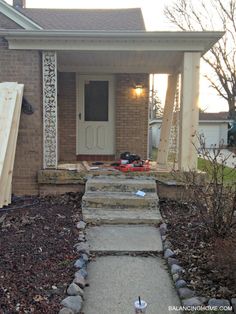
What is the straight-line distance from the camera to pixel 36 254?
4363 mm

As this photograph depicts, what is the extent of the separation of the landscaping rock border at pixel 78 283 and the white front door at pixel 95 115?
5.27 metres

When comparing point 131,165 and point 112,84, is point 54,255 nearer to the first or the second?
point 131,165

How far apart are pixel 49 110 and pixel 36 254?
3575 millimetres

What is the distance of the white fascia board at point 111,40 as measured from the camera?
676 cm

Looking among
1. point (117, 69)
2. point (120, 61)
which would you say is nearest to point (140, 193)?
point (120, 61)

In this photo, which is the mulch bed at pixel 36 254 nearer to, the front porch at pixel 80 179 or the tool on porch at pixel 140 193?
the front porch at pixel 80 179

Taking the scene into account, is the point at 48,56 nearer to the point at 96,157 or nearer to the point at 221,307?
the point at 96,157

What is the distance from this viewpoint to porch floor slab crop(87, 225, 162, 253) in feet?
15.8

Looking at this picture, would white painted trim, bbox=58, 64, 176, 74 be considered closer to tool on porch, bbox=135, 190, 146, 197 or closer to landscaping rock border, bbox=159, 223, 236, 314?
tool on porch, bbox=135, 190, 146, 197

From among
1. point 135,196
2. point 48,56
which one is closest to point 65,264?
point 135,196

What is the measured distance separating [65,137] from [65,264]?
20.2 feet

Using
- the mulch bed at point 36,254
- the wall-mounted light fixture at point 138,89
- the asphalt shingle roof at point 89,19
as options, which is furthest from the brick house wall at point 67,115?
the mulch bed at point 36,254

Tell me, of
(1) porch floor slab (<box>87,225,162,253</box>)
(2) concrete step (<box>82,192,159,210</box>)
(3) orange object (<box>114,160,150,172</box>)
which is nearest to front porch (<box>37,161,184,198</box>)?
(3) orange object (<box>114,160,150,172</box>)

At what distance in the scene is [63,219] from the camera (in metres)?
5.75
